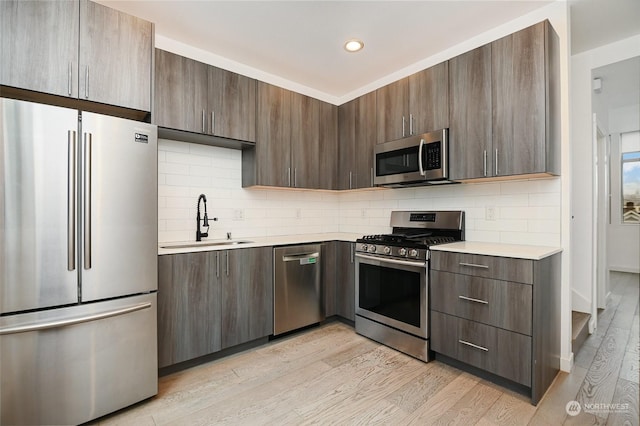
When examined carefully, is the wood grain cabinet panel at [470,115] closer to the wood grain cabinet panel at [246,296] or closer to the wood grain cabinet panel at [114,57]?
the wood grain cabinet panel at [246,296]

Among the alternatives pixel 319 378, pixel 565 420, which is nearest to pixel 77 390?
pixel 319 378

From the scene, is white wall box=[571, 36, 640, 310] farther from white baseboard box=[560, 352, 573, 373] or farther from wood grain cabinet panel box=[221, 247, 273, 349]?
wood grain cabinet panel box=[221, 247, 273, 349]

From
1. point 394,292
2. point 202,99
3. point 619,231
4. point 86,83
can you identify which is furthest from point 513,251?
point 619,231

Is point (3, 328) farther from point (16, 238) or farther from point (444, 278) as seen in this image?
point (444, 278)

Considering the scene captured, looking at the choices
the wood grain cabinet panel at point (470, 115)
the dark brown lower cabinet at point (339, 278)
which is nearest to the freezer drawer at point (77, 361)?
the dark brown lower cabinet at point (339, 278)

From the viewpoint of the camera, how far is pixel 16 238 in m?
1.45

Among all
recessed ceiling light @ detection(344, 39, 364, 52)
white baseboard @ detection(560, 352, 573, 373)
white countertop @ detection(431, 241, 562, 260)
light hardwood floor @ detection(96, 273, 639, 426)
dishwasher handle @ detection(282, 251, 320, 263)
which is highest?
recessed ceiling light @ detection(344, 39, 364, 52)

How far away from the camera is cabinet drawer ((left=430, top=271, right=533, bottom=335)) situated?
1.86 meters

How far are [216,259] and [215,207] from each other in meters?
0.78

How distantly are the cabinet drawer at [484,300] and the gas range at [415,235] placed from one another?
250 millimetres

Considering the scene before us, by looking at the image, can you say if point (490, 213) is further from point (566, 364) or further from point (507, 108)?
point (566, 364)

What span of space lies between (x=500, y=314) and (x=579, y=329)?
4.02 feet

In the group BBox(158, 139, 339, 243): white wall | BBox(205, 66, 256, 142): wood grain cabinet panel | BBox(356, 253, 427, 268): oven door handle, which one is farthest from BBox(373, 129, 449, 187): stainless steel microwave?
BBox(205, 66, 256, 142): wood grain cabinet panel

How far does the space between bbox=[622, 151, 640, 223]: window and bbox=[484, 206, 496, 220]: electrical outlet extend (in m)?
5.06
